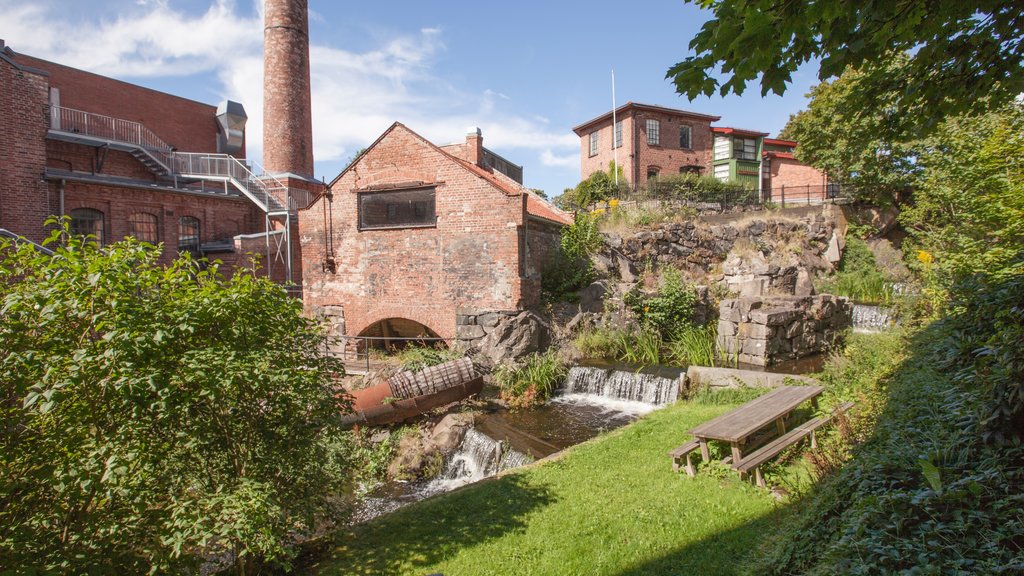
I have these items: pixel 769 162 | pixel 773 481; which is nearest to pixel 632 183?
pixel 769 162

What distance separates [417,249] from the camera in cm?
1448

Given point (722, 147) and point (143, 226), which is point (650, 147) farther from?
point (143, 226)

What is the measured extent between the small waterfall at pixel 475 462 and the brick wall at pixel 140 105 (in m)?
27.4

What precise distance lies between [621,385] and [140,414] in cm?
932

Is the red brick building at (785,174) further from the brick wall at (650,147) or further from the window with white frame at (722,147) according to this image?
the brick wall at (650,147)

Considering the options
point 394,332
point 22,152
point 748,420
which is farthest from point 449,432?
point 22,152

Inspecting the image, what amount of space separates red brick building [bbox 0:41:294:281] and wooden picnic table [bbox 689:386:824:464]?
1674 cm

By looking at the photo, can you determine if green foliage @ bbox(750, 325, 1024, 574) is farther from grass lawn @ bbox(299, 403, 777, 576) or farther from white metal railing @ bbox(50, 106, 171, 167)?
white metal railing @ bbox(50, 106, 171, 167)

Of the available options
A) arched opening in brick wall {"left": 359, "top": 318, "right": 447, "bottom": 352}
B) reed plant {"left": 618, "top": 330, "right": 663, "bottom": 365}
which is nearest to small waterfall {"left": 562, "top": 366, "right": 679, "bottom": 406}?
reed plant {"left": 618, "top": 330, "right": 663, "bottom": 365}

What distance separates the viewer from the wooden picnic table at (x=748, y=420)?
6105 mm

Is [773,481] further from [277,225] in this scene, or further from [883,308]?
[277,225]

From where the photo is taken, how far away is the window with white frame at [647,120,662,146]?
32.1 m

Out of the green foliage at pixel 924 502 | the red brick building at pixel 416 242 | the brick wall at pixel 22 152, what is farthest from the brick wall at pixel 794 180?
the brick wall at pixel 22 152

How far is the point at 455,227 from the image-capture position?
45.9 feet
